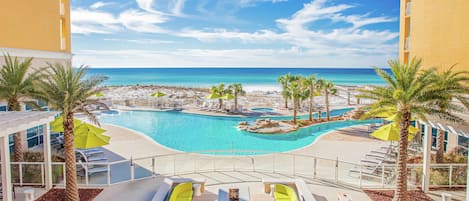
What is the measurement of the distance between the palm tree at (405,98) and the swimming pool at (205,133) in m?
8.31

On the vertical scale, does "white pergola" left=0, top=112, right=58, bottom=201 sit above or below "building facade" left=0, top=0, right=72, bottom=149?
below

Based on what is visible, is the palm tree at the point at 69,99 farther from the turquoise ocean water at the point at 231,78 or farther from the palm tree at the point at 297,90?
the turquoise ocean water at the point at 231,78

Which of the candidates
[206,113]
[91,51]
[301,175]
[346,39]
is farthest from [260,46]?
[301,175]

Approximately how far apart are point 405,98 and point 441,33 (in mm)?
4761

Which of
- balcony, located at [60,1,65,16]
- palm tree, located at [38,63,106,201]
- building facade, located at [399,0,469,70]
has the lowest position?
palm tree, located at [38,63,106,201]

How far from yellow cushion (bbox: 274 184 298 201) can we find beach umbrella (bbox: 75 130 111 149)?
6069 millimetres

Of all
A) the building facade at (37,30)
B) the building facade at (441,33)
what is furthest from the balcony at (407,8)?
the building facade at (37,30)

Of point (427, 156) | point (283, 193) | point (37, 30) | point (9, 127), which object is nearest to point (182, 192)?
point (283, 193)

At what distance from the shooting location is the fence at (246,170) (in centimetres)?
1148

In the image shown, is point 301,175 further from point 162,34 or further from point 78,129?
point 162,34

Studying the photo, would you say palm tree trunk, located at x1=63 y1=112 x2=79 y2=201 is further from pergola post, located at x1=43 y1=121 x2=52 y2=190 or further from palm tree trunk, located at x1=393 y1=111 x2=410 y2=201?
palm tree trunk, located at x1=393 y1=111 x2=410 y2=201

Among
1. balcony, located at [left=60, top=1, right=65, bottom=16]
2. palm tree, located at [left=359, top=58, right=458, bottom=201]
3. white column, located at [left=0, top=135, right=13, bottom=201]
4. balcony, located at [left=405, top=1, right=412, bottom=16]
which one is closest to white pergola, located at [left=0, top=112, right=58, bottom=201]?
white column, located at [left=0, top=135, right=13, bottom=201]

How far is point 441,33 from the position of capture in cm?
1216

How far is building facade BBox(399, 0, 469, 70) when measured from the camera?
1059 cm
